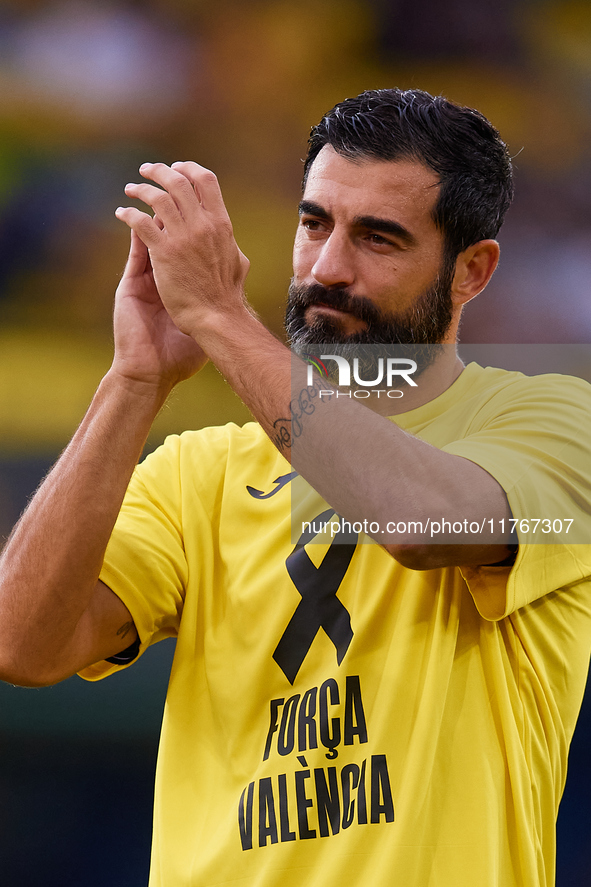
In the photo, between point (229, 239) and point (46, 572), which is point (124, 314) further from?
point (46, 572)

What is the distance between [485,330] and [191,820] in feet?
3.39

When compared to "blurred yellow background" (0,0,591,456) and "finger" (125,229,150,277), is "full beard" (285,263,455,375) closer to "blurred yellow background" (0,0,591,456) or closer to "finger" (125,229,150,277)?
"finger" (125,229,150,277)

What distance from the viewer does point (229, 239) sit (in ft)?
2.66

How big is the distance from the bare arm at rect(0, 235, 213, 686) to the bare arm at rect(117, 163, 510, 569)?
127 mm

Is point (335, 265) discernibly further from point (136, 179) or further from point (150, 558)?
point (136, 179)

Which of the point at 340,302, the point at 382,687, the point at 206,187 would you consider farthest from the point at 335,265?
the point at 382,687

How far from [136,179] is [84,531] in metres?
1.14

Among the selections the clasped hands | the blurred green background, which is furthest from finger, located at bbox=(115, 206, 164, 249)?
the blurred green background

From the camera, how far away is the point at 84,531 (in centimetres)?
84

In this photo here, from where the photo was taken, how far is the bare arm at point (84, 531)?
2.78 ft

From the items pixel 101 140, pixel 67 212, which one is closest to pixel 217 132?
pixel 101 140

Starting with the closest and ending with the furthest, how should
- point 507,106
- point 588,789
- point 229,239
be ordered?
point 229,239
point 588,789
point 507,106

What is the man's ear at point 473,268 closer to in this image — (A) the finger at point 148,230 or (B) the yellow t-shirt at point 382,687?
(B) the yellow t-shirt at point 382,687

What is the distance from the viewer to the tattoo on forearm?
0.72 meters
